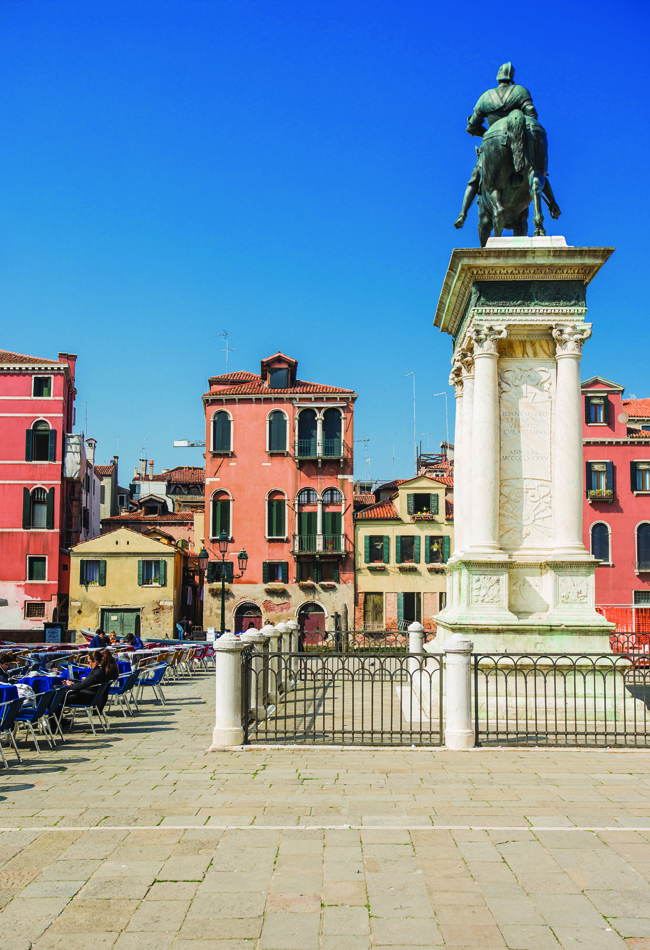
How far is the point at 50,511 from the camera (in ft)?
137

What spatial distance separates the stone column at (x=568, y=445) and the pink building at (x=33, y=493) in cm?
3314

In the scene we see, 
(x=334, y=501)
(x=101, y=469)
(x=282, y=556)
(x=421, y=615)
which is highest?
(x=101, y=469)

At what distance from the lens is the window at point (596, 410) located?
126 ft

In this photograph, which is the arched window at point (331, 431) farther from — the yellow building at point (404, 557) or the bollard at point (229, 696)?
the bollard at point (229, 696)

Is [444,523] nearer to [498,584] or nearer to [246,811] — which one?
[498,584]

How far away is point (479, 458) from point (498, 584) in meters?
1.89

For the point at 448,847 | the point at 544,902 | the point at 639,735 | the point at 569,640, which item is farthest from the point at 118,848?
the point at 569,640

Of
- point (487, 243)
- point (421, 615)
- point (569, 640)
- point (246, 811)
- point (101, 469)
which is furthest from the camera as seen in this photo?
point (101, 469)

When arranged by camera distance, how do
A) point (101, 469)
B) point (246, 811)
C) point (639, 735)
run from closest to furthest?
point (246, 811) < point (639, 735) < point (101, 469)

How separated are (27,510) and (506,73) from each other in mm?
33463

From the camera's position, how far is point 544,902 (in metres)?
5.15

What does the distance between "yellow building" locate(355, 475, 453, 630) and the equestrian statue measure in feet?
93.7

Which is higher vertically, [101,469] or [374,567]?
[101,469]

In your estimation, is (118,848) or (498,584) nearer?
(118,848)
